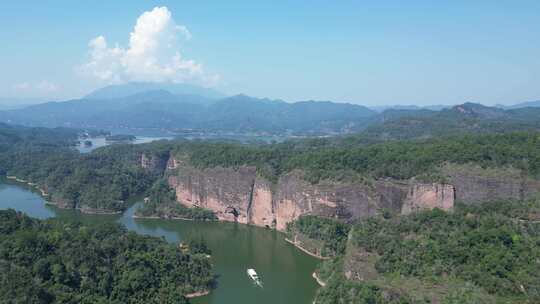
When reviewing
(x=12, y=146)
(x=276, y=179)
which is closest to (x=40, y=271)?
(x=276, y=179)

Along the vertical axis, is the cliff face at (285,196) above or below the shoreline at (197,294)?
above

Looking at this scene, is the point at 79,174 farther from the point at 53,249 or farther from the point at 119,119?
the point at 119,119

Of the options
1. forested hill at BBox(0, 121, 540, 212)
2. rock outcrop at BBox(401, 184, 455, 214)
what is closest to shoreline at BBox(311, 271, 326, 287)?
rock outcrop at BBox(401, 184, 455, 214)

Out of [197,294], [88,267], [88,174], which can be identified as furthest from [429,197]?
[88,174]

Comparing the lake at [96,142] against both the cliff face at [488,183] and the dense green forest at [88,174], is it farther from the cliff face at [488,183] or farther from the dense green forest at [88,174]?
the cliff face at [488,183]

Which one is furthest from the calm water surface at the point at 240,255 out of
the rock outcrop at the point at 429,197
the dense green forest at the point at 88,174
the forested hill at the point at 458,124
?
the forested hill at the point at 458,124

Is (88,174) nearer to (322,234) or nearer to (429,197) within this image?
(322,234)
